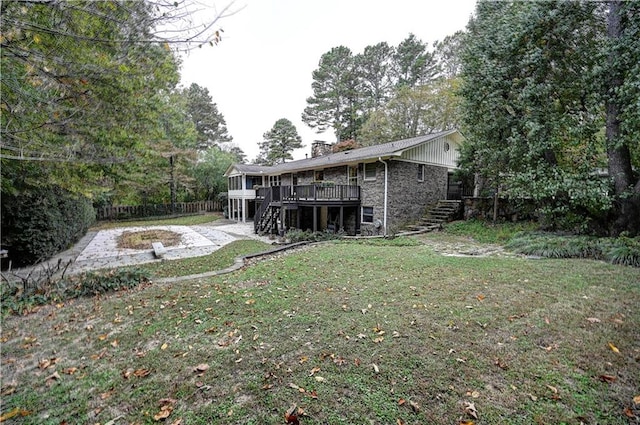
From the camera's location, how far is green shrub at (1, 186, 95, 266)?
760 cm

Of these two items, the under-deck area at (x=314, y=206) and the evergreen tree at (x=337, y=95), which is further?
the evergreen tree at (x=337, y=95)

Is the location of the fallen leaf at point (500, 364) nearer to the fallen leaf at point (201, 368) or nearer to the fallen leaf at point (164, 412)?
the fallen leaf at point (201, 368)

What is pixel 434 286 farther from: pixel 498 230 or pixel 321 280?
pixel 498 230

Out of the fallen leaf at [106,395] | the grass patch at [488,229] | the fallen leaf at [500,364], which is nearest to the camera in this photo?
the fallen leaf at [106,395]

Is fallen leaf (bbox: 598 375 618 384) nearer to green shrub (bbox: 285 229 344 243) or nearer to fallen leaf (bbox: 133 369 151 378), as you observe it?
fallen leaf (bbox: 133 369 151 378)

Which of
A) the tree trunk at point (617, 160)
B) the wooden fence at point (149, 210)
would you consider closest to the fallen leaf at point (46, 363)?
the tree trunk at point (617, 160)

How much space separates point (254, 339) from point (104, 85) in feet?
12.6

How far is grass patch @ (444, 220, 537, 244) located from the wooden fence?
23.5 m

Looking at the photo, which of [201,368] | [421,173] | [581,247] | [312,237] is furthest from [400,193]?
[201,368]

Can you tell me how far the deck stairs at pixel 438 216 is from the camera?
524 inches

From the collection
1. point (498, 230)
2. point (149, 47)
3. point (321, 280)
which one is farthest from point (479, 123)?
point (149, 47)

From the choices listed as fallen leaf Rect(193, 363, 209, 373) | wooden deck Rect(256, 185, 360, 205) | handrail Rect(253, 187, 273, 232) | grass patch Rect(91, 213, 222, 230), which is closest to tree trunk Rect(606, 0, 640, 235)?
wooden deck Rect(256, 185, 360, 205)

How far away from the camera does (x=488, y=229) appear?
11945 millimetres

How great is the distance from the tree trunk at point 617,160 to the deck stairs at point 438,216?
612 centimetres
